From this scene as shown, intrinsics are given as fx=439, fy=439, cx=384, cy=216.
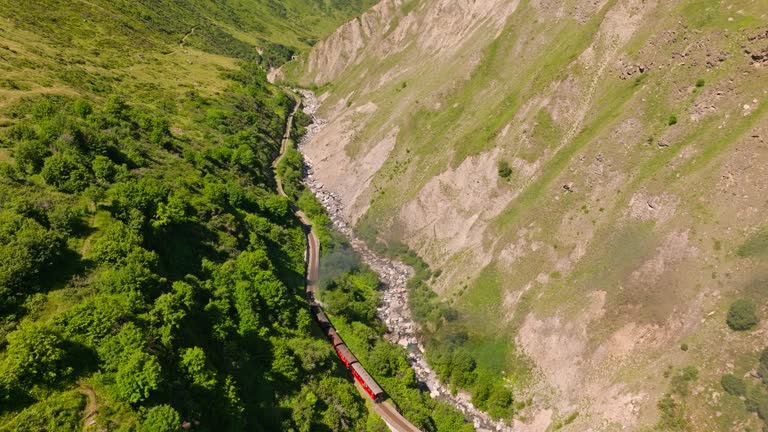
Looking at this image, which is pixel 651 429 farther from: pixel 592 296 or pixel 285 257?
pixel 285 257

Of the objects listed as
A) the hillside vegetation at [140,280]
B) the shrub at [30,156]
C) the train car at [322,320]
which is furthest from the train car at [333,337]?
the shrub at [30,156]

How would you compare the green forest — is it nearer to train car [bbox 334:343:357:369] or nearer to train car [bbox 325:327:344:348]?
train car [bbox 334:343:357:369]

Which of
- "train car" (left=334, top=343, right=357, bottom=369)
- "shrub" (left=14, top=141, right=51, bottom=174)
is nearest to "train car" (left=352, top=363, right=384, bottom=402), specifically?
"train car" (left=334, top=343, right=357, bottom=369)

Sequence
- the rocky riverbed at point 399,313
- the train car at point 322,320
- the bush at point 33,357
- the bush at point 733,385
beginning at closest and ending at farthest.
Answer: the bush at point 33,357, the bush at point 733,385, the rocky riverbed at point 399,313, the train car at point 322,320

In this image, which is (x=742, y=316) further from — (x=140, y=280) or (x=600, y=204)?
(x=140, y=280)

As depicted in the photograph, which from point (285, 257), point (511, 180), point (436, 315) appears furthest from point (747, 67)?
point (285, 257)

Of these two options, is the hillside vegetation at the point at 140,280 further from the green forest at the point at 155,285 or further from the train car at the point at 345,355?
the train car at the point at 345,355

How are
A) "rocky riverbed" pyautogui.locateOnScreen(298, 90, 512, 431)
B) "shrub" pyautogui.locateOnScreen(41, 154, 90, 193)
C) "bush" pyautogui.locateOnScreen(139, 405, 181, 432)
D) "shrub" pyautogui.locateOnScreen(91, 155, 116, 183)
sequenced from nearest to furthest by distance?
"bush" pyautogui.locateOnScreen(139, 405, 181, 432) → "shrub" pyautogui.locateOnScreen(41, 154, 90, 193) → "shrub" pyautogui.locateOnScreen(91, 155, 116, 183) → "rocky riverbed" pyautogui.locateOnScreen(298, 90, 512, 431)
